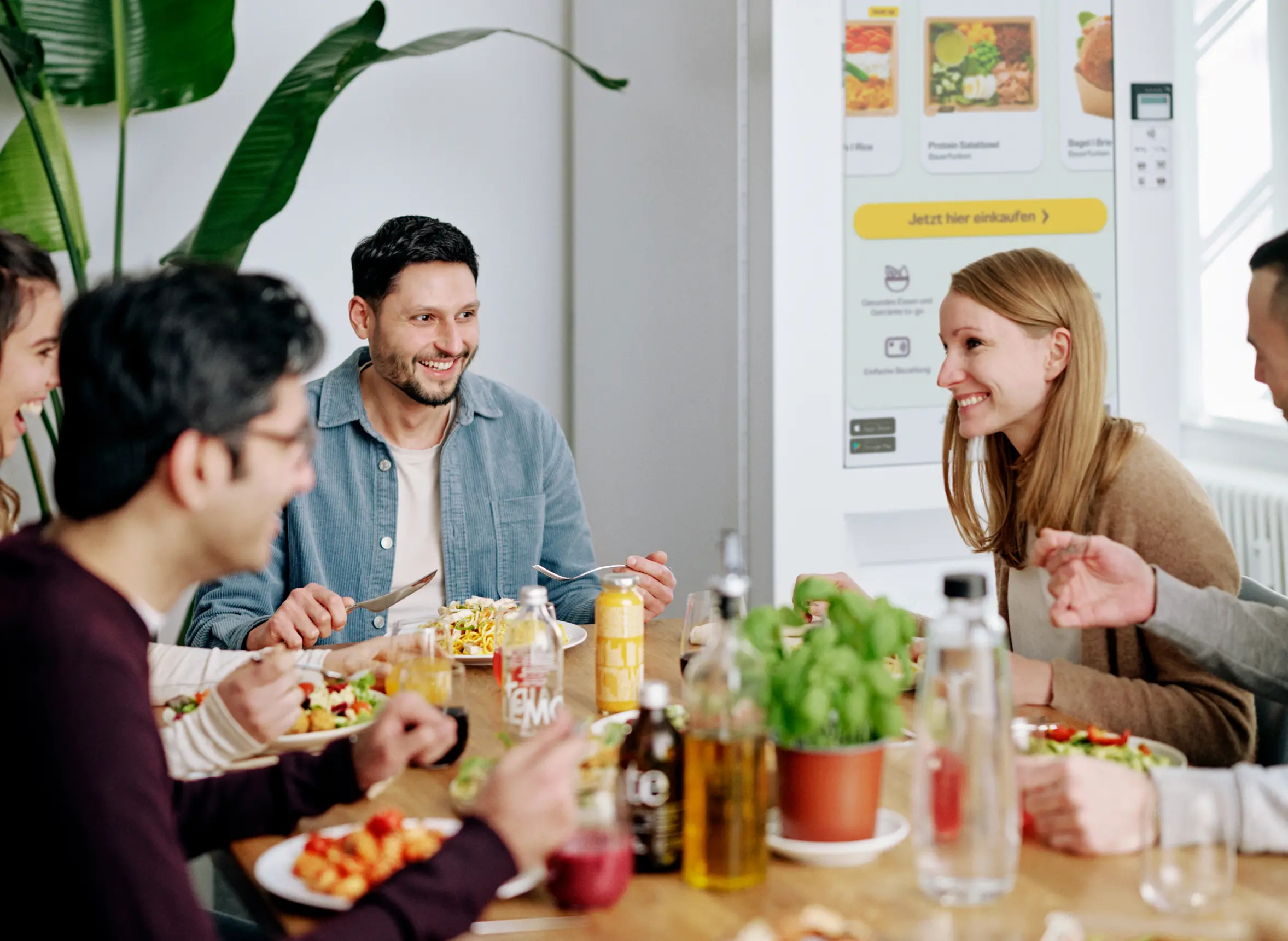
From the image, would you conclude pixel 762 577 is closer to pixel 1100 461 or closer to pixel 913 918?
pixel 1100 461

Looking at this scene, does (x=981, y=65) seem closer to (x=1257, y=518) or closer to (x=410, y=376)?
(x=1257, y=518)

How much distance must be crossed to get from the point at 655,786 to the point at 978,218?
2440 millimetres

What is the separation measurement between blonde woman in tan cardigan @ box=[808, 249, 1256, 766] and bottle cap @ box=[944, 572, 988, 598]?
2.10ft

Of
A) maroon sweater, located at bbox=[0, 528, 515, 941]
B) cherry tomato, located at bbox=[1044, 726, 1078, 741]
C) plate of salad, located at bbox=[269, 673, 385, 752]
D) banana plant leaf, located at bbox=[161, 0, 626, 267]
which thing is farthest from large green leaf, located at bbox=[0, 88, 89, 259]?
cherry tomato, located at bbox=[1044, 726, 1078, 741]

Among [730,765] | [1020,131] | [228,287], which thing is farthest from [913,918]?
[1020,131]

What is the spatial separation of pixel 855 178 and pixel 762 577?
998 mm

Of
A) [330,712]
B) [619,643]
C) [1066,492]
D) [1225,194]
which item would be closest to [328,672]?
[330,712]

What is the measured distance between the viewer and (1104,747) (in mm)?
1459

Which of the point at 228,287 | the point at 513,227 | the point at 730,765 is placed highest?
the point at 513,227

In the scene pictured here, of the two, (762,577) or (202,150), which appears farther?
(202,150)

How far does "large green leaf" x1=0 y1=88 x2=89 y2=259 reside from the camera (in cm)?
292

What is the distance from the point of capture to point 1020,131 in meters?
3.30

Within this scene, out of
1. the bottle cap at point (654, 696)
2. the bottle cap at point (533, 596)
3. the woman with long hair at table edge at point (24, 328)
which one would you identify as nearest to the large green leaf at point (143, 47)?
the woman with long hair at table edge at point (24, 328)

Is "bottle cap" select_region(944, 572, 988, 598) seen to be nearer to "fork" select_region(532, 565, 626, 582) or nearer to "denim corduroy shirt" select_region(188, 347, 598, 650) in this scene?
"fork" select_region(532, 565, 626, 582)
